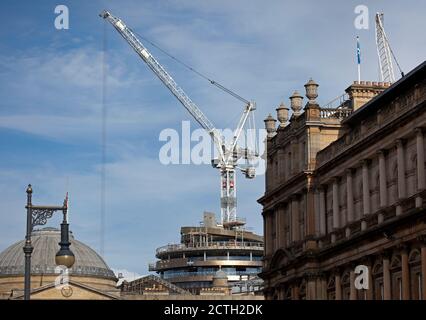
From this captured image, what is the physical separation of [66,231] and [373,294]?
3205 centimetres

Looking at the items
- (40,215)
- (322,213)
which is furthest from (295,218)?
(40,215)

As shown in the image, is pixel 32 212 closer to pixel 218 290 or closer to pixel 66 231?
pixel 66 231

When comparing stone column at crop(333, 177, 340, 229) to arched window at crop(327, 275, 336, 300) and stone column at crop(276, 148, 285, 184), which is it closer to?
arched window at crop(327, 275, 336, 300)

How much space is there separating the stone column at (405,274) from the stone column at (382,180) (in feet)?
14.7

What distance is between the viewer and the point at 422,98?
71062 mm

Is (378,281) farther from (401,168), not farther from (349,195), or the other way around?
(401,168)

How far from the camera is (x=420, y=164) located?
7162cm

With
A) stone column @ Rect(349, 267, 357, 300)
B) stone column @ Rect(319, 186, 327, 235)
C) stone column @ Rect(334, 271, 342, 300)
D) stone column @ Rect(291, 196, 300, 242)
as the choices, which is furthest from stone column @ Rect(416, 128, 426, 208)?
stone column @ Rect(291, 196, 300, 242)

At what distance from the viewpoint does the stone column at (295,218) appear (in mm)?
95812

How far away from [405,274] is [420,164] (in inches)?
287

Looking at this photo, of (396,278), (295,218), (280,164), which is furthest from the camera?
(280,164)

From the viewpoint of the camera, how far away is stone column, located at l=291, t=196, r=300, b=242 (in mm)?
95812

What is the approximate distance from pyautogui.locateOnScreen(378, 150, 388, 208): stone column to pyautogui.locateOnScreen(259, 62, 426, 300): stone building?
0.07 metres

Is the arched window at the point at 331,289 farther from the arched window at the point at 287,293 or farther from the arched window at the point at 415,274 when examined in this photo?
the arched window at the point at 415,274
